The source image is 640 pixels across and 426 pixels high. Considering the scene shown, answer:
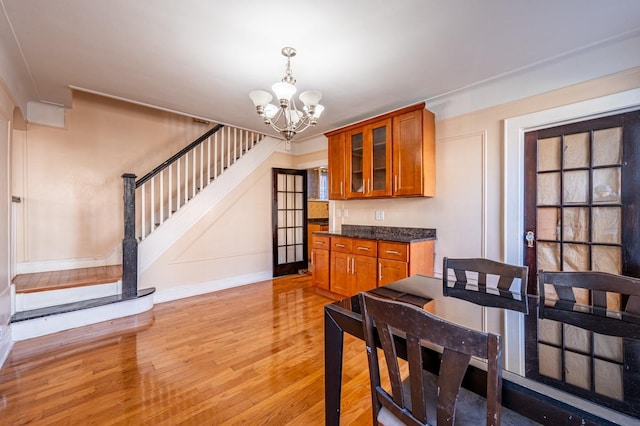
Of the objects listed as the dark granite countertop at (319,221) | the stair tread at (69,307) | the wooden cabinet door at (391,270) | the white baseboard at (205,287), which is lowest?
the white baseboard at (205,287)

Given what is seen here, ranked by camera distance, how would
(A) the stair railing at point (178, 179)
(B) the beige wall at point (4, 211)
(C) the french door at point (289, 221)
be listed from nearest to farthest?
(B) the beige wall at point (4, 211)
(A) the stair railing at point (178, 179)
(C) the french door at point (289, 221)

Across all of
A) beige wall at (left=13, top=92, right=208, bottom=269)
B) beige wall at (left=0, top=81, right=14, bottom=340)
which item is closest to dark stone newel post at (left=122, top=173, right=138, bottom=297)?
beige wall at (left=0, top=81, right=14, bottom=340)

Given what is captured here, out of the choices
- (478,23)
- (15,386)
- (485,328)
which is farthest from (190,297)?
(478,23)

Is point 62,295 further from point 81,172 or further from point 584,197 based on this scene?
point 584,197

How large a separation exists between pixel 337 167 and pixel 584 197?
271 cm

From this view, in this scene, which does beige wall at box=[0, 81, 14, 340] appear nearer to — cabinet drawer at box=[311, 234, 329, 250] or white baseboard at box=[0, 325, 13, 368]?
white baseboard at box=[0, 325, 13, 368]

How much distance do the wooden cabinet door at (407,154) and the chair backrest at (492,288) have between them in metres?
1.56

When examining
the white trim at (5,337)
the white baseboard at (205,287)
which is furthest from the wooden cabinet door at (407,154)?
the white trim at (5,337)

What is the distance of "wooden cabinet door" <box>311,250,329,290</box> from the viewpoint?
156 inches

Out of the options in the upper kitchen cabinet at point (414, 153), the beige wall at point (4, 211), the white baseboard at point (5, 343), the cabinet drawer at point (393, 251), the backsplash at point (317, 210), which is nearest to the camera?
the white baseboard at point (5, 343)

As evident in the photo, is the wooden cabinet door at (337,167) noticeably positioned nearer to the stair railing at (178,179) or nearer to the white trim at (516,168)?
the stair railing at (178,179)

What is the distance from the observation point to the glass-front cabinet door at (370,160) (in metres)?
3.52

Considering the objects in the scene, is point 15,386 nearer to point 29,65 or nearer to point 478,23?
point 29,65

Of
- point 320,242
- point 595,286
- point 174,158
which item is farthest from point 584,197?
point 174,158
